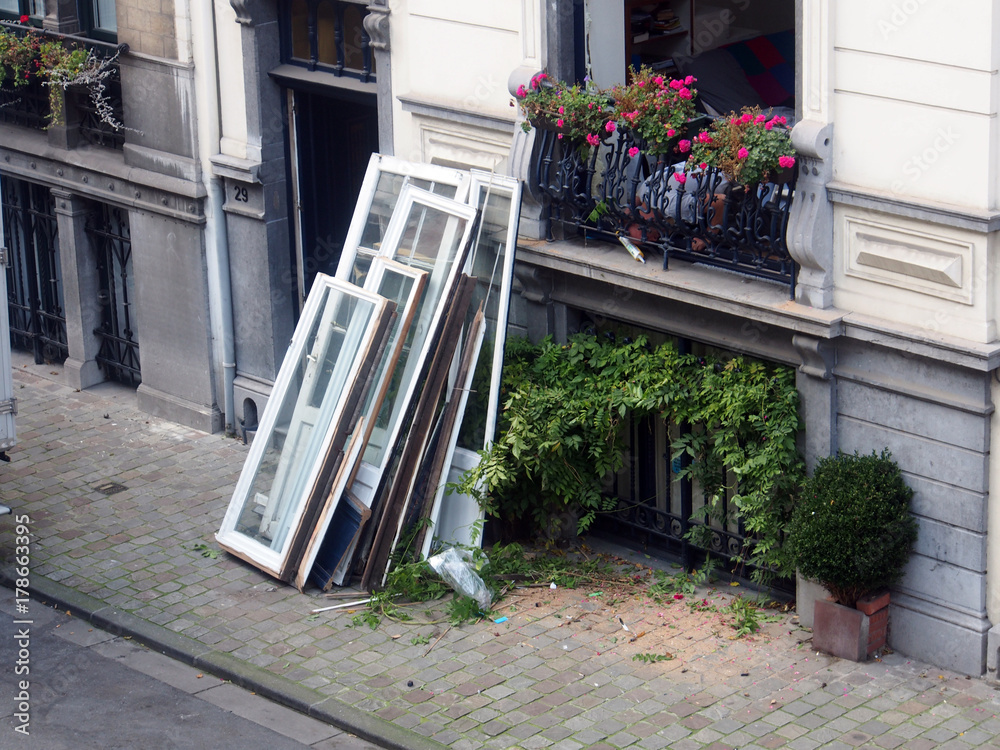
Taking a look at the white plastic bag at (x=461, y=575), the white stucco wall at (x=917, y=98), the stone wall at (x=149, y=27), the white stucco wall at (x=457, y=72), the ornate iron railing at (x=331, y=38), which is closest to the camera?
the white stucco wall at (x=917, y=98)

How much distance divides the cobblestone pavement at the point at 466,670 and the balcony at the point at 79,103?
4009mm

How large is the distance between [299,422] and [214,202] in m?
3.36

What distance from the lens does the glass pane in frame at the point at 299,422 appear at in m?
10.4

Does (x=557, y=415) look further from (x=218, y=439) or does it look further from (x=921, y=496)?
(x=218, y=439)

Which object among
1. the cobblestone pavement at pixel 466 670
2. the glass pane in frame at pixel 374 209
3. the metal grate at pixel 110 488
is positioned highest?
the glass pane in frame at pixel 374 209

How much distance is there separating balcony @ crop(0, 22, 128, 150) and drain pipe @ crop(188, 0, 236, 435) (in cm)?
99

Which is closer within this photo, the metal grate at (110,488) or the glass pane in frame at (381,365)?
the glass pane in frame at (381,365)

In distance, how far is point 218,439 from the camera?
1362 cm

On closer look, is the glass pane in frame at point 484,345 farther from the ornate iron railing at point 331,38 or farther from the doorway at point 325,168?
the doorway at point 325,168

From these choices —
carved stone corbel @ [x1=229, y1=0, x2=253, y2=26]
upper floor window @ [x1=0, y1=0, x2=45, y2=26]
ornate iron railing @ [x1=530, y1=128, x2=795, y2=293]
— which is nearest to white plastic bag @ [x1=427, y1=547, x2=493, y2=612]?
ornate iron railing @ [x1=530, y1=128, x2=795, y2=293]

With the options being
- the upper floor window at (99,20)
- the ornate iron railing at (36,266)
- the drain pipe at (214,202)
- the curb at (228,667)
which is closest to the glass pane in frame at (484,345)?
the curb at (228,667)

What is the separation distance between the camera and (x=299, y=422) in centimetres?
1073

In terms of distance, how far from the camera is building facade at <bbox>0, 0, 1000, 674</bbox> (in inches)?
337

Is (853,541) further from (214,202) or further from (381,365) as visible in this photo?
(214,202)
